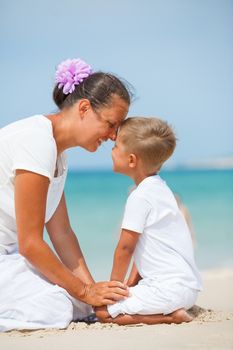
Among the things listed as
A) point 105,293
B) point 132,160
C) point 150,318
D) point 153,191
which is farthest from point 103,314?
point 132,160

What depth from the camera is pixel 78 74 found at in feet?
12.1

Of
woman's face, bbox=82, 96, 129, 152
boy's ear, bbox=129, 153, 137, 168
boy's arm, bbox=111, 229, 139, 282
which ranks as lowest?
boy's arm, bbox=111, 229, 139, 282

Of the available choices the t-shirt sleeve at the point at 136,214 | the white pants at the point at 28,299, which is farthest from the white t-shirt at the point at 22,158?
the t-shirt sleeve at the point at 136,214

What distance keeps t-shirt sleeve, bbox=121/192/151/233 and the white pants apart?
464 mm

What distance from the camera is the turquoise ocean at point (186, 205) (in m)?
9.52

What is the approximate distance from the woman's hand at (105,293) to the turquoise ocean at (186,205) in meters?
3.95

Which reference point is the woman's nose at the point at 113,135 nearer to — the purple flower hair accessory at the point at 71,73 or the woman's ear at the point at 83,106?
the woman's ear at the point at 83,106

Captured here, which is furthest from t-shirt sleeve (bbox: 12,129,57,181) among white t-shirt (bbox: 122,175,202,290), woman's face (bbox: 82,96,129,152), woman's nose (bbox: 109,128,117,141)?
white t-shirt (bbox: 122,175,202,290)

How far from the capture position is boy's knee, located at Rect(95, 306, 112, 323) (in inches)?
139

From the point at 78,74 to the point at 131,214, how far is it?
2.56 feet

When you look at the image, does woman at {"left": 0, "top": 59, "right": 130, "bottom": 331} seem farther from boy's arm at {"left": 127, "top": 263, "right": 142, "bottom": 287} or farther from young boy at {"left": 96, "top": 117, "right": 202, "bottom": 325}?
boy's arm at {"left": 127, "top": 263, "right": 142, "bottom": 287}

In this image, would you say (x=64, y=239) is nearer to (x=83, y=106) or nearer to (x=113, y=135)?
(x=113, y=135)

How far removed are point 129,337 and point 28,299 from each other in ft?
1.92

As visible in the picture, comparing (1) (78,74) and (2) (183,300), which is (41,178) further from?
(2) (183,300)
